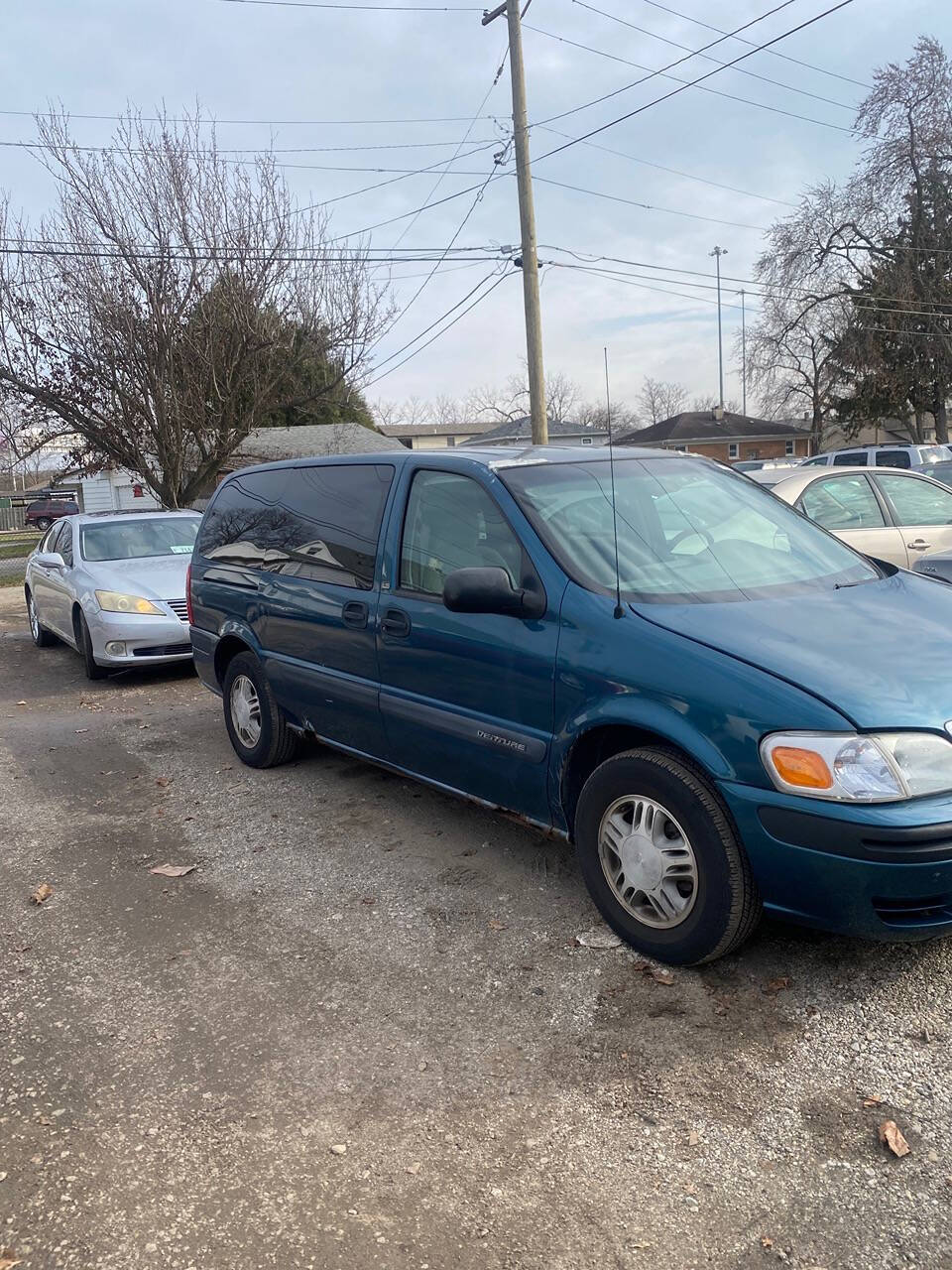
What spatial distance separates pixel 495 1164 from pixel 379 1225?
0.34 m

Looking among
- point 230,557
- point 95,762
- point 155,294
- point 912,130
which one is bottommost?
point 95,762

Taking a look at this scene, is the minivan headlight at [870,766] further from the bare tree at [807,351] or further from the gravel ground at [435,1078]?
the bare tree at [807,351]

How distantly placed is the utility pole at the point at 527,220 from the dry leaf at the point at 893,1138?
44.8ft

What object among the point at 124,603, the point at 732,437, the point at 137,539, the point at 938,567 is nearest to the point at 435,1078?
the point at 938,567

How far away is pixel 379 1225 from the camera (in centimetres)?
241

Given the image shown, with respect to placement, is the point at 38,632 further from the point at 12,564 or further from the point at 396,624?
the point at 12,564

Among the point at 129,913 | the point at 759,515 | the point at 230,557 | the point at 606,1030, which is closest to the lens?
the point at 606,1030

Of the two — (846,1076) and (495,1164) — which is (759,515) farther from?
(495,1164)

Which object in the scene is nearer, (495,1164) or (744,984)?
(495,1164)

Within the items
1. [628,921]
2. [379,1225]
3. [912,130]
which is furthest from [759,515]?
[912,130]

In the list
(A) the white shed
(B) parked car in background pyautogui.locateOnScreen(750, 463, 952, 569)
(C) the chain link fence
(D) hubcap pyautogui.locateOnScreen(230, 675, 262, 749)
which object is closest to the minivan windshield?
(D) hubcap pyautogui.locateOnScreen(230, 675, 262, 749)

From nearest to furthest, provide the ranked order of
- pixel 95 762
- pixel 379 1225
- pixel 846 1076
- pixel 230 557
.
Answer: pixel 379 1225 → pixel 846 1076 → pixel 230 557 → pixel 95 762

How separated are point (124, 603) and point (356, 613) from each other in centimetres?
504

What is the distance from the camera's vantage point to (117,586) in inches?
366
